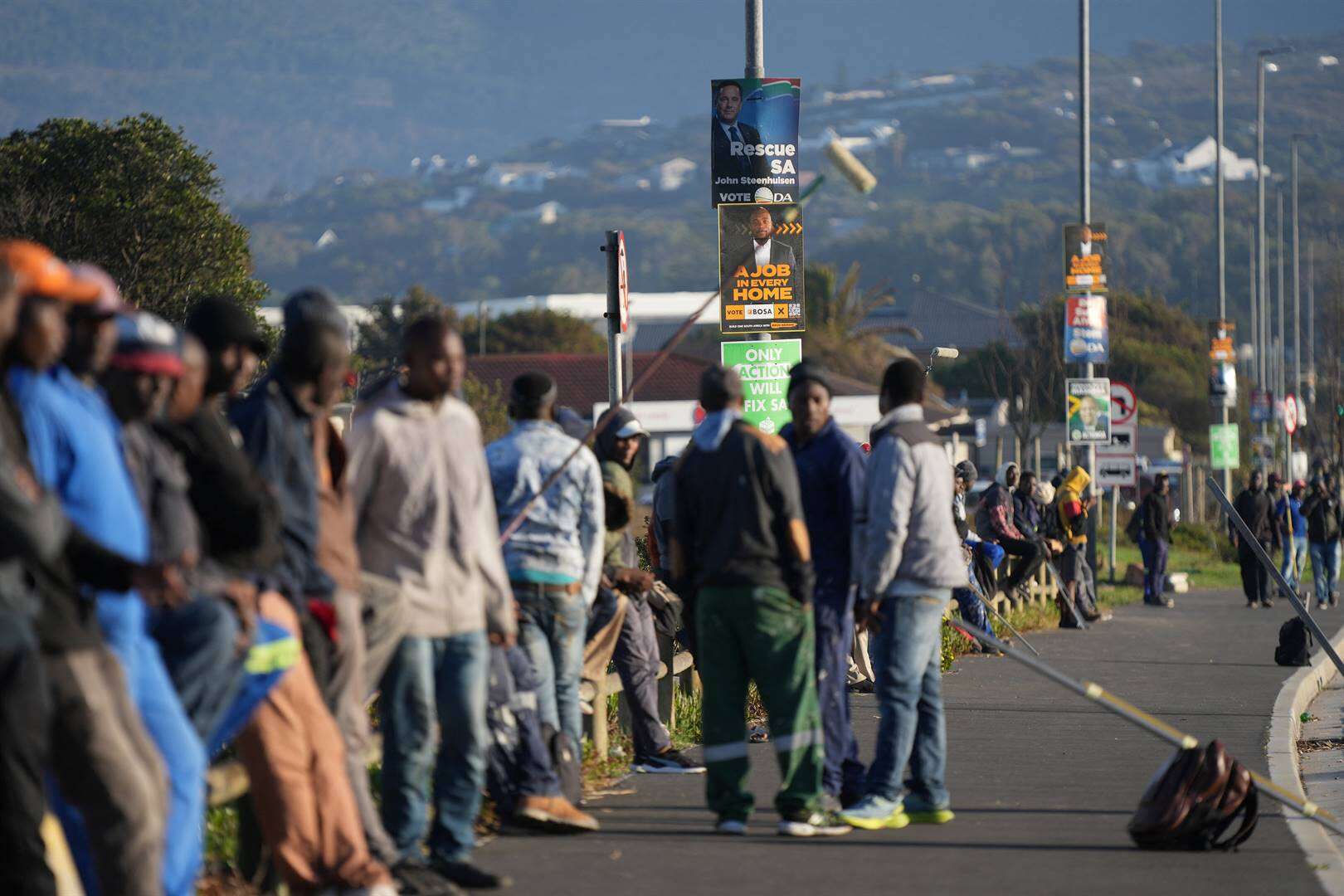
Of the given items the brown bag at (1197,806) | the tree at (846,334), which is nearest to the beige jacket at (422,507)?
the brown bag at (1197,806)

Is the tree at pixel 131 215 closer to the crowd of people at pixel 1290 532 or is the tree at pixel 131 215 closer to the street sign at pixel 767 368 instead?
the crowd of people at pixel 1290 532

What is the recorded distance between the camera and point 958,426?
2810 inches

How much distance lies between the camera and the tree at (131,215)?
97.3ft

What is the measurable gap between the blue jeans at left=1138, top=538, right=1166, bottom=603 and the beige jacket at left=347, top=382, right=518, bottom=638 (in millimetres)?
20861

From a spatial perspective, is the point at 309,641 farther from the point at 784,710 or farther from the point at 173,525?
the point at 784,710

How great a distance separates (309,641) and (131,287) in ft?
79.5

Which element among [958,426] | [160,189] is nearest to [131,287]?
[160,189]

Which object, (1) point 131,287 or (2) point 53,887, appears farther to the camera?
(1) point 131,287

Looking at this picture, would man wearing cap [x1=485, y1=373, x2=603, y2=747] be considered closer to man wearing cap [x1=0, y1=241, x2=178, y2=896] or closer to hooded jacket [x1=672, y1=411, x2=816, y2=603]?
hooded jacket [x1=672, y1=411, x2=816, y2=603]

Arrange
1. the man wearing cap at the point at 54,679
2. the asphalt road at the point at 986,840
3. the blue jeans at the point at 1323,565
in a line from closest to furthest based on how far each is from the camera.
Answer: the man wearing cap at the point at 54,679
the asphalt road at the point at 986,840
the blue jeans at the point at 1323,565

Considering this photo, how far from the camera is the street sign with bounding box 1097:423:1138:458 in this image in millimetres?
25547

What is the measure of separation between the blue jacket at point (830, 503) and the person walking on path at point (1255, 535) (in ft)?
58.9

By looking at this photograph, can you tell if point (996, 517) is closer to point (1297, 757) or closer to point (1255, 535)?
point (1297, 757)

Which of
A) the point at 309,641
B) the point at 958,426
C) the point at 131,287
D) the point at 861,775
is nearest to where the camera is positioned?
the point at 309,641
